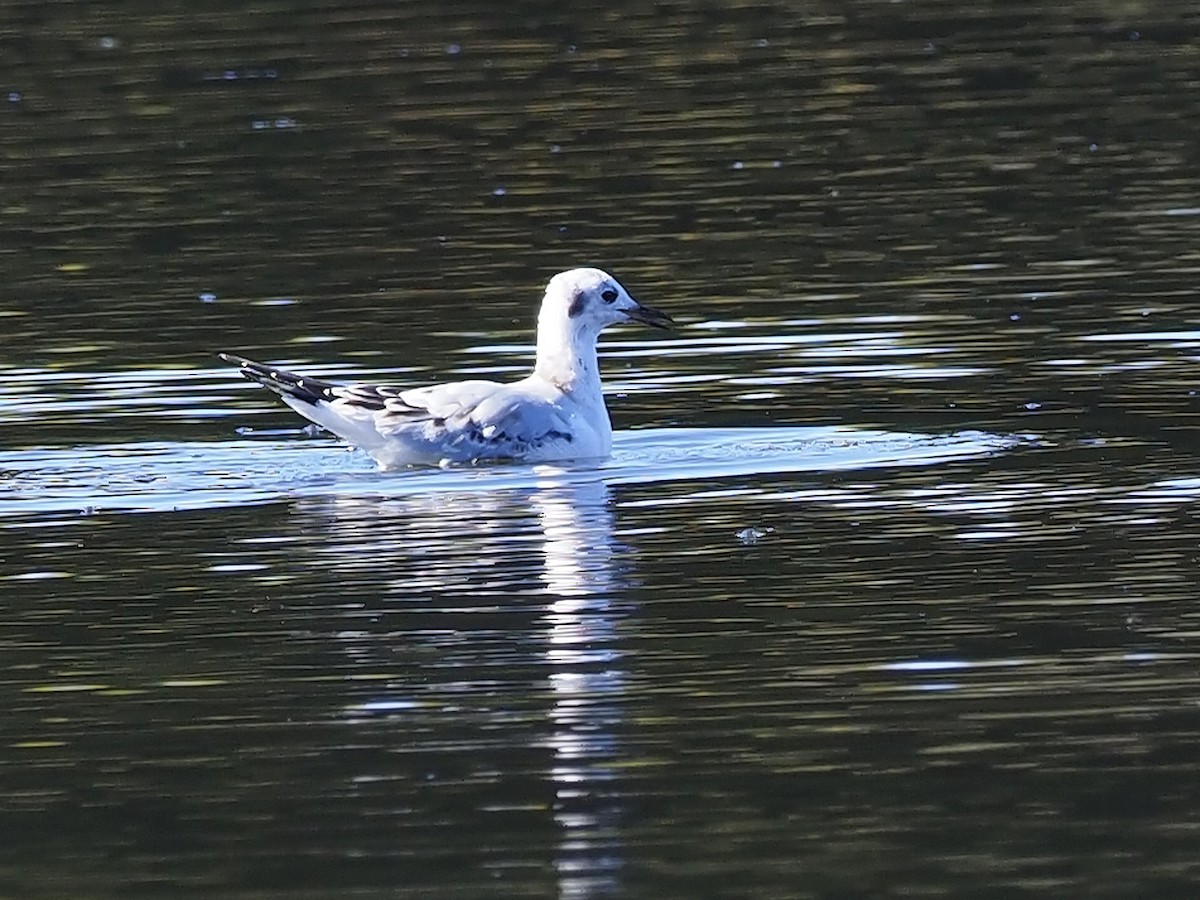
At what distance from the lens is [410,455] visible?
46.6 feet

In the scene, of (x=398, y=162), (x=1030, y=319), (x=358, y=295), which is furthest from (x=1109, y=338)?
(x=398, y=162)

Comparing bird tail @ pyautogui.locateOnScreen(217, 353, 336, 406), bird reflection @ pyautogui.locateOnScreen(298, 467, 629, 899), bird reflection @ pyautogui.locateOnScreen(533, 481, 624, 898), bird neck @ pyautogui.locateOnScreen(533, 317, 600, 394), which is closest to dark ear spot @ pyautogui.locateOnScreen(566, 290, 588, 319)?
bird neck @ pyautogui.locateOnScreen(533, 317, 600, 394)

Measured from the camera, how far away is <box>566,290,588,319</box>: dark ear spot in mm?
15148

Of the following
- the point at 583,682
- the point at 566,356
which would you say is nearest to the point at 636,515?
the point at 566,356

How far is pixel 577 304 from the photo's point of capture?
1519 centimetres

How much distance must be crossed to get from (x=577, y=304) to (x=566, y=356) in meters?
0.37

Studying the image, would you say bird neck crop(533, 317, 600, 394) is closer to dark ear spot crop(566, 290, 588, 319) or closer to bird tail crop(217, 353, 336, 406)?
dark ear spot crop(566, 290, 588, 319)

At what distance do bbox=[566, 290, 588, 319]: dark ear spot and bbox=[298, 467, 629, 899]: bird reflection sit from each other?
1267mm

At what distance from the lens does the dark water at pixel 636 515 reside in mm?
8164

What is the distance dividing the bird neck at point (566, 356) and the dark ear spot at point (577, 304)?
2.9 inches

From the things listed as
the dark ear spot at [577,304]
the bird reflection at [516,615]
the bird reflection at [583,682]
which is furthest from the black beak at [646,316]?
the bird reflection at [583,682]

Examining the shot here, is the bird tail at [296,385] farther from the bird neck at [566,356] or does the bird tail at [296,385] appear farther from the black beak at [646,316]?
the black beak at [646,316]

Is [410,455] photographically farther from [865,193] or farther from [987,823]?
[865,193]

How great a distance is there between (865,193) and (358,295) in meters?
4.75
